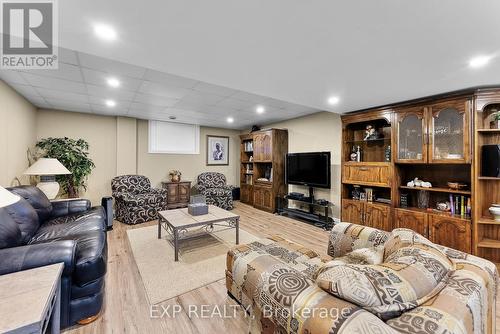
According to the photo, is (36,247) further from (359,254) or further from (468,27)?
(468,27)

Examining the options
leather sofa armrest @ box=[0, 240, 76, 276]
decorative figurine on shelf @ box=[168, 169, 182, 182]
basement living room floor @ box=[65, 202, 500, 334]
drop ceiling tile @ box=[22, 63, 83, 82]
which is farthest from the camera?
decorative figurine on shelf @ box=[168, 169, 182, 182]

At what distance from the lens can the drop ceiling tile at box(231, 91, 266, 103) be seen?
3394mm

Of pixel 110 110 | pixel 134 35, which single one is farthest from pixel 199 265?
pixel 110 110

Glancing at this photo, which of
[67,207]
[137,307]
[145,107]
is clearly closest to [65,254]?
[137,307]

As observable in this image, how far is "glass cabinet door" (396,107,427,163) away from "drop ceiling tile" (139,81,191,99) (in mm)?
3313

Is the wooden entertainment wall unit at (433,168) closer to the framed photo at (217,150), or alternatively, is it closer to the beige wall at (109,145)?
the framed photo at (217,150)

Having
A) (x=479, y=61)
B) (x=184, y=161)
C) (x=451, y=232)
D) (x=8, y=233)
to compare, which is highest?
(x=479, y=61)

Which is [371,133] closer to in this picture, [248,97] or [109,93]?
[248,97]

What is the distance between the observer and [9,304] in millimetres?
994

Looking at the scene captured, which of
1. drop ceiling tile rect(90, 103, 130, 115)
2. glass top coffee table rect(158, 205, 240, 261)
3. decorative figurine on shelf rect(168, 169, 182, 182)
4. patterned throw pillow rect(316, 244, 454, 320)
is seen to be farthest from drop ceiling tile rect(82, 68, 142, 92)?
patterned throw pillow rect(316, 244, 454, 320)

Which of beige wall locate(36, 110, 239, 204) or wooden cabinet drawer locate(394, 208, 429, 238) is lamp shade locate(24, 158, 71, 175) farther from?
wooden cabinet drawer locate(394, 208, 429, 238)

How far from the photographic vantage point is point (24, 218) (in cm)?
213

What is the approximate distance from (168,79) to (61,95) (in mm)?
2110

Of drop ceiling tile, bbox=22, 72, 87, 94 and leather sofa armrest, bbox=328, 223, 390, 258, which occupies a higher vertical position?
drop ceiling tile, bbox=22, 72, 87, 94
